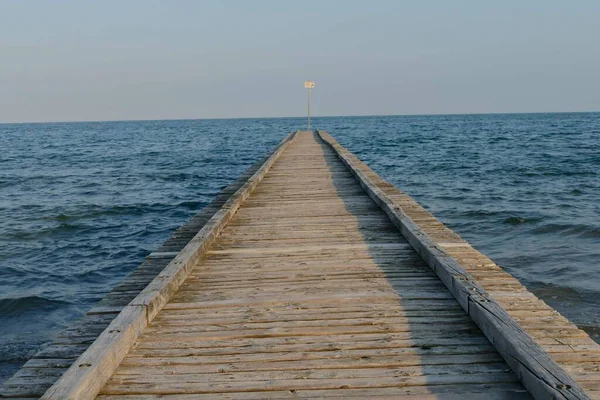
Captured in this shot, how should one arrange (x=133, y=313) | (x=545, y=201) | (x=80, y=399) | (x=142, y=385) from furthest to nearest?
(x=545, y=201) → (x=133, y=313) → (x=142, y=385) → (x=80, y=399)

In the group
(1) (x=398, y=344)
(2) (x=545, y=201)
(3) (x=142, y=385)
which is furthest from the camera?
(2) (x=545, y=201)

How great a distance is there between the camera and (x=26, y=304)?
856 cm

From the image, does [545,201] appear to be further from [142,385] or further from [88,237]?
[142,385]

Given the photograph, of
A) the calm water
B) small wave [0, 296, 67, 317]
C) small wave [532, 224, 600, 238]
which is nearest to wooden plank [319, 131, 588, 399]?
the calm water

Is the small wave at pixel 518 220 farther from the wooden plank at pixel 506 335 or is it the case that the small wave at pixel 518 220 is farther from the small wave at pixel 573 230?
the wooden plank at pixel 506 335

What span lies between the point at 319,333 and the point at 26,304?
6.37 meters

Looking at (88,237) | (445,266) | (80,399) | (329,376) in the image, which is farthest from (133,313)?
(88,237)

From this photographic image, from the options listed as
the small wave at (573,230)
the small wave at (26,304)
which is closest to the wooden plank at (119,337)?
the small wave at (26,304)

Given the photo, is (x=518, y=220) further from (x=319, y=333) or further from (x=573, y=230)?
(x=319, y=333)

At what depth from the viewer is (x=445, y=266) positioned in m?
4.94

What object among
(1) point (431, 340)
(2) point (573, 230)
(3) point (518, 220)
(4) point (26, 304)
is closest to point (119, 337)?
(1) point (431, 340)

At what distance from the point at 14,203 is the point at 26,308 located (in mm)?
11693

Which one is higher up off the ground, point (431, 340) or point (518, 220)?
point (431, 340)

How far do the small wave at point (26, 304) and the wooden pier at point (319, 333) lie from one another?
3.17 meters
